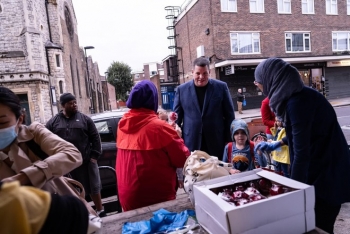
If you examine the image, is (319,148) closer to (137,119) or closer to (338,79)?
(137,119)

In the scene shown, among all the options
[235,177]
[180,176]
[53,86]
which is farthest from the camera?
[53,86]

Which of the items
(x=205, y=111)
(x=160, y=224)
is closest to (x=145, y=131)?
(x=160, y=224)

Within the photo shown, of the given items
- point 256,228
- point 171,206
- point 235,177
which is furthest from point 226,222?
Result: point 171,206

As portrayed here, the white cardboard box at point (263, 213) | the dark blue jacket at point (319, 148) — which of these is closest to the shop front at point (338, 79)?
the dark blue jacket at point (319, 148)

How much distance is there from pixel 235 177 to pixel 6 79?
20431mm

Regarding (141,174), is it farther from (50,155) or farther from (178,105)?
(178,105)

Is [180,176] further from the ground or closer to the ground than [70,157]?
closer to the ground

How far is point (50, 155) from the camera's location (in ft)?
5.46

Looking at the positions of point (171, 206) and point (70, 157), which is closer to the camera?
point (70, 157)

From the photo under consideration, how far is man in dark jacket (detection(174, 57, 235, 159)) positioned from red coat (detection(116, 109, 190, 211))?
1.07m

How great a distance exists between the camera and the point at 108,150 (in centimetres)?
511

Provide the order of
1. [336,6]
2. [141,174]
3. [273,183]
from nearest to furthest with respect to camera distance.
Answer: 1. [273,183]
2. [141,174]
3. [336,6]

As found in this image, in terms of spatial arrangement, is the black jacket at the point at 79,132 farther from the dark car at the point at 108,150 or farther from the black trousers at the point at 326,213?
the black trousers at the point at 326,213

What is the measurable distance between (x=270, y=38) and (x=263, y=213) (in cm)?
2241
